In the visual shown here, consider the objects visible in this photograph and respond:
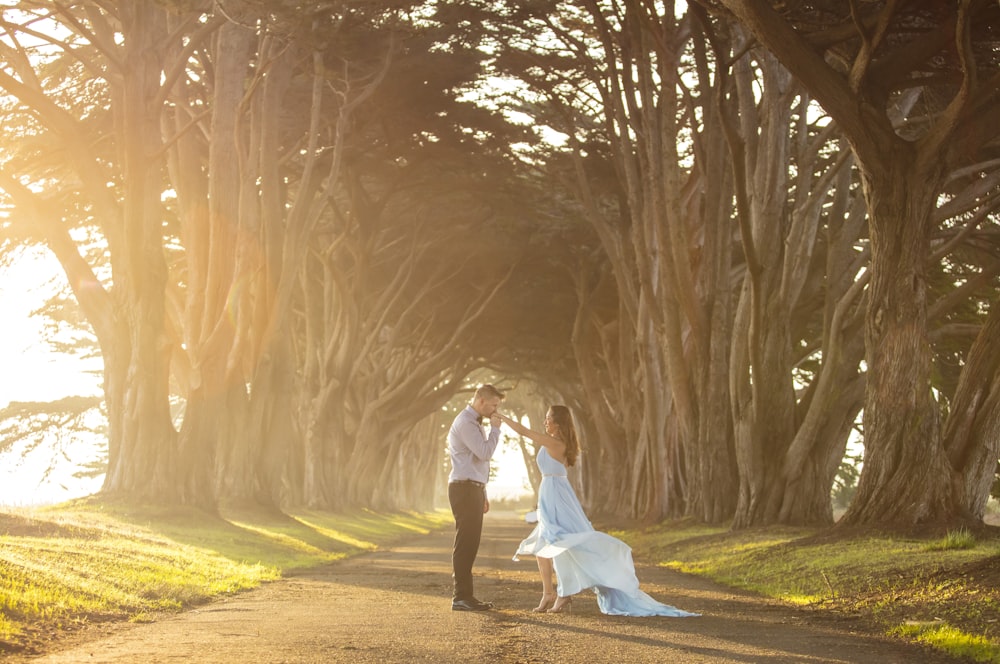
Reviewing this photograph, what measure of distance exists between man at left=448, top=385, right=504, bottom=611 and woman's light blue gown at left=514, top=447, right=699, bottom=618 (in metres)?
0.46

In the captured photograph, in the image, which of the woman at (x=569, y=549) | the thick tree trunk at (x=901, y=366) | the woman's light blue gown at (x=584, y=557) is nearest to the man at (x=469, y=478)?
the woman at (x=569, y=549)

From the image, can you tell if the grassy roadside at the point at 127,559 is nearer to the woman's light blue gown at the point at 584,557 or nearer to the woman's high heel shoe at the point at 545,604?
the woman's high heel shoe at the point at 545,604

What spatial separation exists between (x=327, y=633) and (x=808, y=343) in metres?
25.3

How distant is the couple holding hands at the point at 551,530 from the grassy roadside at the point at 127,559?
2286mm

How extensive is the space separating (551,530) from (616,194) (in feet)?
64.2

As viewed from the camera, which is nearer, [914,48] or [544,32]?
[914,48]

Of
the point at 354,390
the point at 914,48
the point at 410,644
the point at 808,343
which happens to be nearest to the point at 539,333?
the point at 354,390

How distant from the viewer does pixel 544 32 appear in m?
24.1

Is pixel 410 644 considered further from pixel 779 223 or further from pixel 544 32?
pixel 544 32

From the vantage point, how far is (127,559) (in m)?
12.4

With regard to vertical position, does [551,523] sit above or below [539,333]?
below

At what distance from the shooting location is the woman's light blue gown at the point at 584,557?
1025cm

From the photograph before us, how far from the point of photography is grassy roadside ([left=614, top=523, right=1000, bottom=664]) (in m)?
8.53

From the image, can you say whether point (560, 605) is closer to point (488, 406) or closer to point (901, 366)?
point (488, 406)
